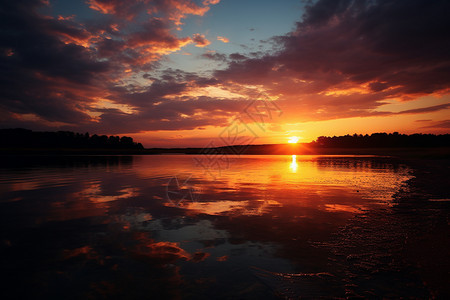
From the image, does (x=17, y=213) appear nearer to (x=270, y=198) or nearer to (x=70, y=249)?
(x=70, y=249)

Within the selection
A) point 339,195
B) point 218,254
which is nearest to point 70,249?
point 218,254

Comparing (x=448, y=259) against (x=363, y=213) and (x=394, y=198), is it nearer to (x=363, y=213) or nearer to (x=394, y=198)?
(x=363, y=213)

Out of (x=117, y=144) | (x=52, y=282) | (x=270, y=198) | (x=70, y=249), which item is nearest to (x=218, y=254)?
(x=52, y=282)

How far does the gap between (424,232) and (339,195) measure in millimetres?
6803

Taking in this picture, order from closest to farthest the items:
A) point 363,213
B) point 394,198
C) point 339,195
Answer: point 363,213, point 394,198, point 339,195

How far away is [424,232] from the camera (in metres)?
7.95

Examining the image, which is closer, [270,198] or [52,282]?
[52,282]

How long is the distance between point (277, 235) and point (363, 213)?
495 centimetres

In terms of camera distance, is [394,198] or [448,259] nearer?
[448,259]

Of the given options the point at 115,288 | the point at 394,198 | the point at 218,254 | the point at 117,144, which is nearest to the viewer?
the point at 115,288

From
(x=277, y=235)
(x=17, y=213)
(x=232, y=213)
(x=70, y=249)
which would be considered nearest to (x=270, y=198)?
(x=232, y=213)

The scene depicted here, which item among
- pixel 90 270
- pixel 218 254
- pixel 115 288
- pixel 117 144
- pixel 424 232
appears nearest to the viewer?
pixel 115 288

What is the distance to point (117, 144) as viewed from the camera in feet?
584

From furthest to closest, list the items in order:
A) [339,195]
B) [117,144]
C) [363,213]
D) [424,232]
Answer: [117,144], [339,195], [363,213], [424,232]
